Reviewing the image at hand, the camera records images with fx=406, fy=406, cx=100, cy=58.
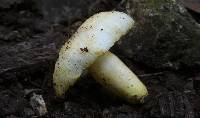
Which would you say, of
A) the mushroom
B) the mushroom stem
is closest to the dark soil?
the mushroom stem

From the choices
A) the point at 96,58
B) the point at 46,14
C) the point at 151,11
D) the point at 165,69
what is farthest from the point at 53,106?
the point at 46,14

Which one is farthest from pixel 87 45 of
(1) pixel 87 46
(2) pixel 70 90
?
(2) pixel 70 90

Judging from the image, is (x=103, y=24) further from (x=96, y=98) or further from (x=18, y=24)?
(x=18, y=24)

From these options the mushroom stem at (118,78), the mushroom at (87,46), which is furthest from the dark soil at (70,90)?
the mushroom at (87,46)

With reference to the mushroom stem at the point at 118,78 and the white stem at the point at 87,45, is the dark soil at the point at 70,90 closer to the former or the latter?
the mushroom stem at the point at 118,78

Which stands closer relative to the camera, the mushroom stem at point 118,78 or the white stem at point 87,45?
the white stem at point 87,45

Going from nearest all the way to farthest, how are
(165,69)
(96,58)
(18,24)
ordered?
1. (96,58)
2. (165,69)
3. (18,24)

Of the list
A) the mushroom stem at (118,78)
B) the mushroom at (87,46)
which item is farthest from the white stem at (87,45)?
the mushroom stem at (118,78)

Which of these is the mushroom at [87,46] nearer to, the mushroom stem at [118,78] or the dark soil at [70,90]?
the mushroom stem at [118,78]
